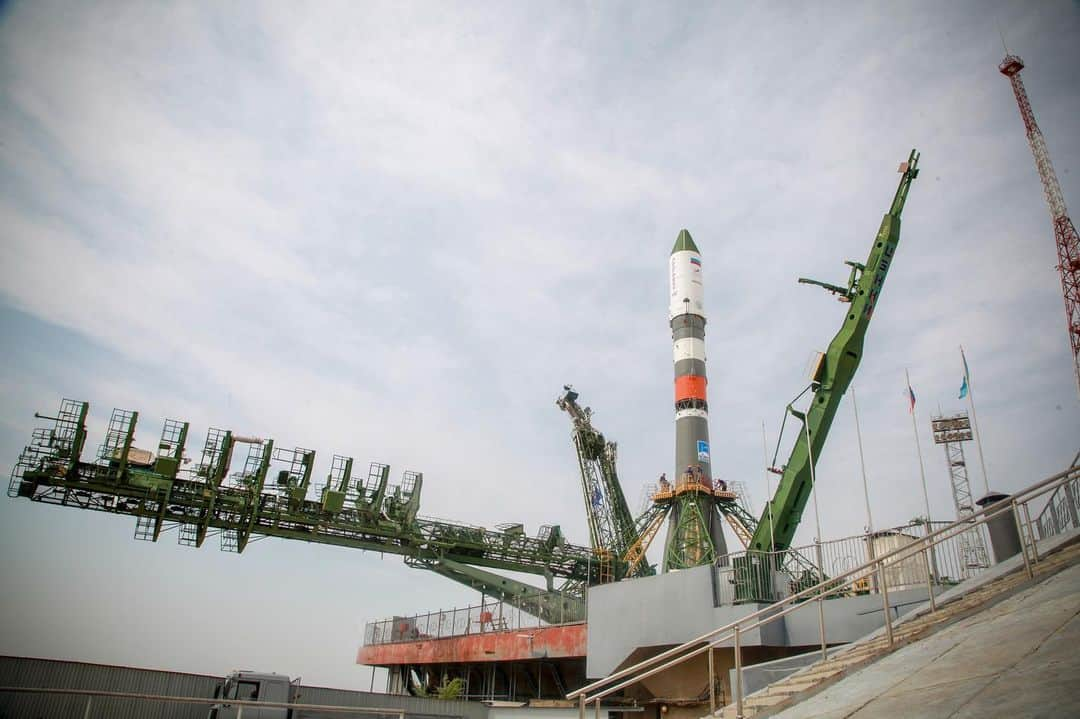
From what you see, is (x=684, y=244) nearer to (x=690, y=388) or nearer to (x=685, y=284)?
(x=685, y=284)

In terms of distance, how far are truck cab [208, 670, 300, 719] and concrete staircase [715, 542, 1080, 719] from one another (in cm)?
1528

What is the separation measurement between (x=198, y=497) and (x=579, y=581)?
23.6m

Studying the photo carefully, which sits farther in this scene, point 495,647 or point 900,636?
point 495,647

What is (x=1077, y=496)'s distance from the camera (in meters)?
14.6

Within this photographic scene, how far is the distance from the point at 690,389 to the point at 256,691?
72.2 ft

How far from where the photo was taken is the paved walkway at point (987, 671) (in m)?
A: 7.07

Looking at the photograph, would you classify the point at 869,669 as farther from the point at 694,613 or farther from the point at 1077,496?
the point at 694,613

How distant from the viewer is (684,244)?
128ft

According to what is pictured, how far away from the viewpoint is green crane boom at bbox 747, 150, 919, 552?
25.9 m

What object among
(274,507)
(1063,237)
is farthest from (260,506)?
(1063,237)

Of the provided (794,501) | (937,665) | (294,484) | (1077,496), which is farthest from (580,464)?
(937,665)

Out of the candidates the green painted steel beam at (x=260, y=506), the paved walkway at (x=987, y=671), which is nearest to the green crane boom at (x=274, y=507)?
the green painted steel beam at (x=260, y=506)

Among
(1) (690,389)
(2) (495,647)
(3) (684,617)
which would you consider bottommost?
(2) (495,647)

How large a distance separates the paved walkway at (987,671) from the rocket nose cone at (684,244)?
2920 cm
